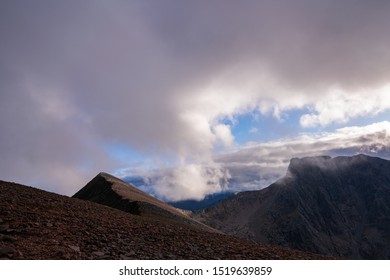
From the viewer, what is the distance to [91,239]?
19906 millimetres

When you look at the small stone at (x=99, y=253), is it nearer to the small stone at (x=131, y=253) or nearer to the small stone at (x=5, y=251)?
the small stone at (x=131, y=253)

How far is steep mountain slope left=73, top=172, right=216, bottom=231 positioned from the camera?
61.4 m

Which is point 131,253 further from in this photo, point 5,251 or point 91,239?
point 5,251

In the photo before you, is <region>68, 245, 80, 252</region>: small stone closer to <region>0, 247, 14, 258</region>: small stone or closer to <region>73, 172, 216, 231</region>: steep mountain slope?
<region>0, 247, 14, 258</region>: small stone

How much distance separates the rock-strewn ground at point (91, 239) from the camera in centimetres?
1744

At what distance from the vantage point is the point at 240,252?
21359 mm

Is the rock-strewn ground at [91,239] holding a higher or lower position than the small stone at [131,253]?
higher

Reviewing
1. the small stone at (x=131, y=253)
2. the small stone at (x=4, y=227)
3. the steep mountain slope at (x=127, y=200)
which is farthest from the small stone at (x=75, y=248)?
the steep mountain slope at (x=127, y=200)

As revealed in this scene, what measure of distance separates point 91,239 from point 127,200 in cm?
4956

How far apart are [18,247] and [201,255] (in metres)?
9.34

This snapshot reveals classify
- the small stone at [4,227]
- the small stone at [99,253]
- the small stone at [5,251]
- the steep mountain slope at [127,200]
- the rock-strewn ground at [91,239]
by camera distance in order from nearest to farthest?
the small stone at [5,251] → the rock-strewn ground at [91,239] → the small stone at [99,253] → the small stone at [4,227] → the steep mountain slope at [127,200]

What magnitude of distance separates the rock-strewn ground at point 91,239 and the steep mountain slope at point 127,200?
79.3ft
